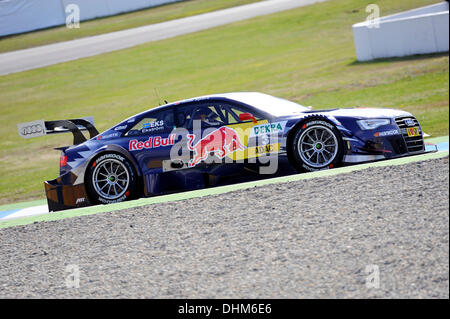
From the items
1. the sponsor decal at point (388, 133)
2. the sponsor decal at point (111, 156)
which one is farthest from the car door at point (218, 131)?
the sponsor decal at point (388, 133)

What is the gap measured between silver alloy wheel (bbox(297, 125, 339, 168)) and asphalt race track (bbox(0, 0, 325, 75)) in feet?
63.1

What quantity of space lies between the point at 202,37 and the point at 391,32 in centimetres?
1014

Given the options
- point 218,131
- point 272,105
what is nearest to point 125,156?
point 218,131

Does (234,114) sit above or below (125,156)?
above

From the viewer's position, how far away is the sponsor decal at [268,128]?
7.97 metres

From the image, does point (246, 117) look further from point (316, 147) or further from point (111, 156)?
point (111, 156)

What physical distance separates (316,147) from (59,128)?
11.7ft

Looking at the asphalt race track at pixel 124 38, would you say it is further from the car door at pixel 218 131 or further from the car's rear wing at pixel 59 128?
the car door at pixel 218 131

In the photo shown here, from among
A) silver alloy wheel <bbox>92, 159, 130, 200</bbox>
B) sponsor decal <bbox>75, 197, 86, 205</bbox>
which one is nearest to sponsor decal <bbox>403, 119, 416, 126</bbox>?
silver alloy wheel <bbox>92, 159, 130, 200</bbox>

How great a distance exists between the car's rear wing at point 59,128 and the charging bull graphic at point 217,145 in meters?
1.77

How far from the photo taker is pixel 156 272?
5.17 metres

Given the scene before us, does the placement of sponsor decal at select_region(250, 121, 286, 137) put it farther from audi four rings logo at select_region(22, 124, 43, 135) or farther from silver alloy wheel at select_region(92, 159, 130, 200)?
audi four rings logo at select_region(22, 124, 43, 135)

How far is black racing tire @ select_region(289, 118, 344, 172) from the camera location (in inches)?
308

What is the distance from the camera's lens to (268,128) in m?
8.04
